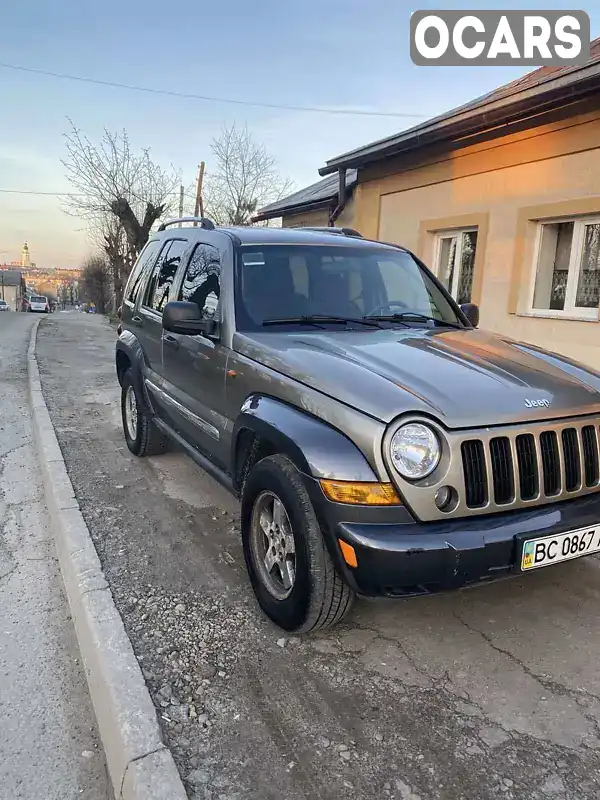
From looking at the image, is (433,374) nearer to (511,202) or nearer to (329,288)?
(329,288)

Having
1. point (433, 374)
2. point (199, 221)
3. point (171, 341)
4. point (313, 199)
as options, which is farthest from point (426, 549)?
point (313, 199)

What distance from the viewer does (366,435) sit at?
2.37 meters

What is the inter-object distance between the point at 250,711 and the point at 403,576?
0.81m

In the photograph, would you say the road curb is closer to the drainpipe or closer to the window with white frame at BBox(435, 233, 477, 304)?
the window with white frame at BBox(435, 233, 477, 304)

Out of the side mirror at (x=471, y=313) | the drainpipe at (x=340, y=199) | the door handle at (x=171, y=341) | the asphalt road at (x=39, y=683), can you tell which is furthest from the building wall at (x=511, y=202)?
the asphalt road at (x=39, y=683)

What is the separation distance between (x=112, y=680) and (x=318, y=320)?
217 centimetres

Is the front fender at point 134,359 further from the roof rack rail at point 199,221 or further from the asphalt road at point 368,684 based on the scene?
the asphalt road at point 368,684

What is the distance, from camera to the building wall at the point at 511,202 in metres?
6.33

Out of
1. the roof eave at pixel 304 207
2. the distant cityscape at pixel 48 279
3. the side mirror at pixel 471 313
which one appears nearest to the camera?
the side mirror at pixel 471 313

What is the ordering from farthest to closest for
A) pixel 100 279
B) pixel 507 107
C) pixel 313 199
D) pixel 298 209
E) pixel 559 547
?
pixel 100 279 → pixel 298 209 → pixel 313 199 → pixel 507 107 → pixel 559 547

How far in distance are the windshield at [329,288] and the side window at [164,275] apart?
104 centimetres

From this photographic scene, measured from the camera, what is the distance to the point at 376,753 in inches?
83.2

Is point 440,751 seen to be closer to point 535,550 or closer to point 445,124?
point 535,550

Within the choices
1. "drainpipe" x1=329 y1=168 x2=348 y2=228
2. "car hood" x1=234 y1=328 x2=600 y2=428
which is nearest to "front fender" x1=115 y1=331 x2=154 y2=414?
"car hood" x1=234 y1=328 x2=600 y2=428
